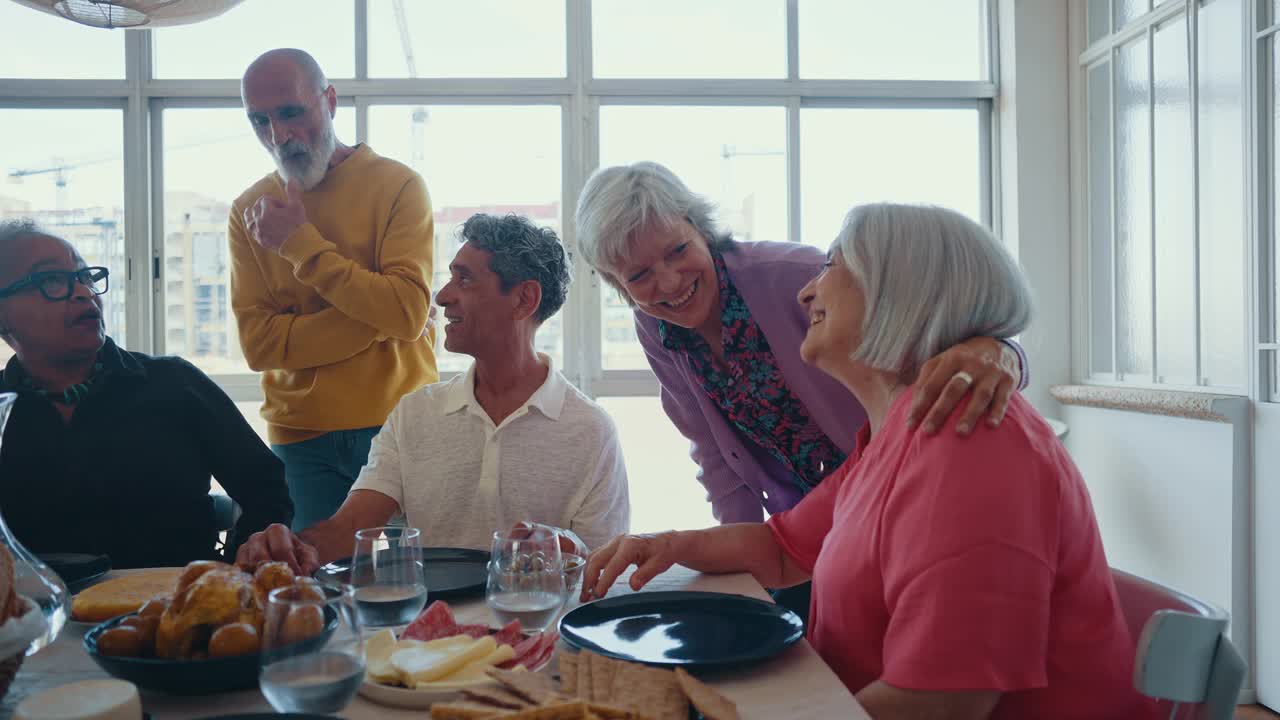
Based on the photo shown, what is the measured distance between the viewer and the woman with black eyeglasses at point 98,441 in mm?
1902

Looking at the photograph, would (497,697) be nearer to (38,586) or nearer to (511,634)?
(511,634)

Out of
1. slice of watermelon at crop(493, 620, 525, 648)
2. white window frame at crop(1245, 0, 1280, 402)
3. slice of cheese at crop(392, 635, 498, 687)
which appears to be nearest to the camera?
slice of cheese at crop(392, 635, 498, 687)

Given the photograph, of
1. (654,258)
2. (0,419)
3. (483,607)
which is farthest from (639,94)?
(0,419)

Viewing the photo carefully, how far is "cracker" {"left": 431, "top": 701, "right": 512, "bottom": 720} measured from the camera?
87 cm

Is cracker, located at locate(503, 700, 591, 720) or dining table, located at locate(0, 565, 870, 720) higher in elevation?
cracker, located at locate(503, 700, 591, 720)

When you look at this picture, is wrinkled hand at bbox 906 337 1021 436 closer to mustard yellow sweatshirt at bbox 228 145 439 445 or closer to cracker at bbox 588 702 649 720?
cracker at bbox 588 702 649 720

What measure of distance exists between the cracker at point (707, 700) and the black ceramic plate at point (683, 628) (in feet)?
0.37

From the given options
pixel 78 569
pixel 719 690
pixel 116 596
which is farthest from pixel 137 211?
pixel 719 690

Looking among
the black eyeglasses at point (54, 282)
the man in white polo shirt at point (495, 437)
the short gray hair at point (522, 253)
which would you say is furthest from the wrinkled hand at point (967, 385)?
the black eyeglasses at point (54, 282)

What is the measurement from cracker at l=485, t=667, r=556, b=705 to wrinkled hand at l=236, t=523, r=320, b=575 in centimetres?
71

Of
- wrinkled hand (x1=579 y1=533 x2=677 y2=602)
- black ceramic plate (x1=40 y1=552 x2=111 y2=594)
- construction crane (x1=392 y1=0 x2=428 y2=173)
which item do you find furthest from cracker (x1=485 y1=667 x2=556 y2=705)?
construction crane (x1=392 y1=0 x2=428 y2=173)

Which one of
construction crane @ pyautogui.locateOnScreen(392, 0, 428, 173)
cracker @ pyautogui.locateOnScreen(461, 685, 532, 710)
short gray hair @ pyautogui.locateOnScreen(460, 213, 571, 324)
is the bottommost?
Result: cracker @ pyautogui.locateOnScreen(461, 685, 532, 710)

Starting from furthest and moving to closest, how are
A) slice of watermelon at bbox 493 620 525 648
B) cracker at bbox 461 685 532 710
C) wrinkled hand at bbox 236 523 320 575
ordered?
wrinkled hand at bbox 236 523 320 575
slice of watermelon at bbox 493 620 525 648
cracker at bbox 461 685 532 710

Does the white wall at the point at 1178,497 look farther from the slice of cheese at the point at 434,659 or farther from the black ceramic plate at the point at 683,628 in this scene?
the slice of cheese at the point at 434,659
